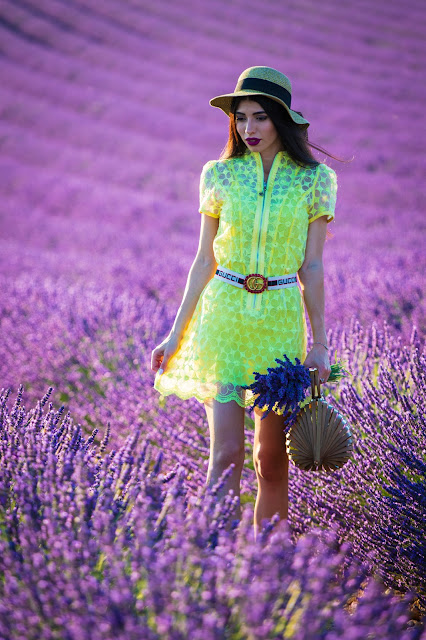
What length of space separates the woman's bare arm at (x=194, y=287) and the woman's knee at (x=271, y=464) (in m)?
0.38

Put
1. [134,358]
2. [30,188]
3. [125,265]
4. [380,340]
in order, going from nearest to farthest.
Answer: [380,340] → [134,358] → [125,265] → [30,188]

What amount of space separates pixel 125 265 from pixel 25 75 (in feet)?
26.7

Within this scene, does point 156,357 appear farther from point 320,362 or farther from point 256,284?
point 320,362

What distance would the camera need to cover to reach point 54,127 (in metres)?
11.3

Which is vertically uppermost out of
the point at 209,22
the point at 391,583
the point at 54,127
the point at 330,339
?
the point at 209,22

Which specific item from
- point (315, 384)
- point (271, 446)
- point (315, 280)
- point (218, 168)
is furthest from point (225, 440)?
point (218, 168)

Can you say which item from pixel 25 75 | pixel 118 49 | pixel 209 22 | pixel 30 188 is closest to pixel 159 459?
pixel 30 188

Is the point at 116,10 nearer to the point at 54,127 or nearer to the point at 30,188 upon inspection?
the point at 54,127

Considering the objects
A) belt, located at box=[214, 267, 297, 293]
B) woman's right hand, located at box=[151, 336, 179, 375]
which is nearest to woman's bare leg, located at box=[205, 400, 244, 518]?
woman's right hand, located at box=[151, 336, 179, 375]

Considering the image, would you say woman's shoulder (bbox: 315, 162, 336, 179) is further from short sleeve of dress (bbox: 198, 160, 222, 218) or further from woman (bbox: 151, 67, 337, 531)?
short sleeve of dress (bbox: 198, 160, 222, 218)

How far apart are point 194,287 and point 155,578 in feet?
3.30

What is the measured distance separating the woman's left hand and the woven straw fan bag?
0.11m

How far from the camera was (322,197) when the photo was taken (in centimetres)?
175

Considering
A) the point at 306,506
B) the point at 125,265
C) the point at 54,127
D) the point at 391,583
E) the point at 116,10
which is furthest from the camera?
the point at 116,10
